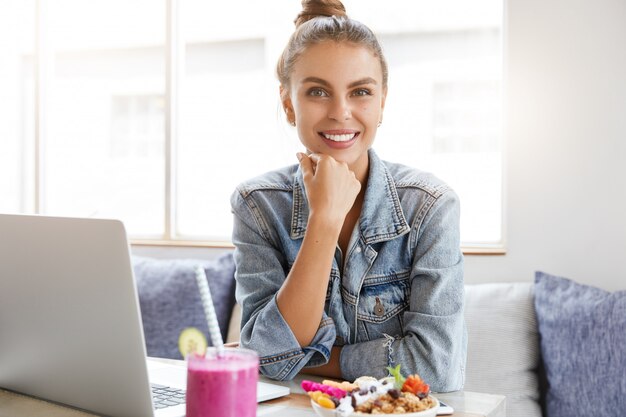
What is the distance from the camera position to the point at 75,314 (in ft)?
3.24

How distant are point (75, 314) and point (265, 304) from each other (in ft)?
1.91

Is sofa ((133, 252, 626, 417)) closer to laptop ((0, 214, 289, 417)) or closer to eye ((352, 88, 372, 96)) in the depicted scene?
eye ((352, 88, 372, 96))

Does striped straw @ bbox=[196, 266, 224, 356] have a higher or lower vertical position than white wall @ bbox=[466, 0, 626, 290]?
lower

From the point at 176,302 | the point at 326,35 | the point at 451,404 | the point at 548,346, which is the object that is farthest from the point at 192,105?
the point at 451,404

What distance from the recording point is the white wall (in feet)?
8.20

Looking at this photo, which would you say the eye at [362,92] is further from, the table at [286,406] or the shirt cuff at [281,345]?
the table at [286,406]

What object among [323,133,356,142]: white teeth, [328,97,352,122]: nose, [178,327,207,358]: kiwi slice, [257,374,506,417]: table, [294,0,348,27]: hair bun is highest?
[294,0,348,27]: hair bun

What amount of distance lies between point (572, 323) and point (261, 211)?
1184 millimetres

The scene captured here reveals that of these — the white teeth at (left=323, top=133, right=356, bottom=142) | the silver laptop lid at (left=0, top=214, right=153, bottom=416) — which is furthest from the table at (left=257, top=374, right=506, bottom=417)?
the white teeth at (left=323, top=133, right=356, bottom=142)

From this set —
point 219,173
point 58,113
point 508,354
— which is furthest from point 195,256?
point 508,354

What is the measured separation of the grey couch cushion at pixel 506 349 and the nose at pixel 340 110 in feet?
3.67

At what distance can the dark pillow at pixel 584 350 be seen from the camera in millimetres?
2164

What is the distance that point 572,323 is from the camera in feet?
7.44

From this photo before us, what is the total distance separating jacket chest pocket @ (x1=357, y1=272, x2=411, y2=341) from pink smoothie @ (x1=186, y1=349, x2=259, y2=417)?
0.70 metres
